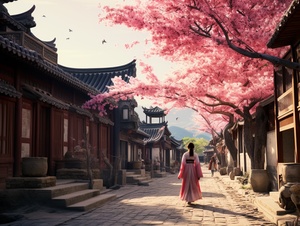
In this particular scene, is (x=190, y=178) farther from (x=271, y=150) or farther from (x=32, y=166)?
(x=271, y=150)

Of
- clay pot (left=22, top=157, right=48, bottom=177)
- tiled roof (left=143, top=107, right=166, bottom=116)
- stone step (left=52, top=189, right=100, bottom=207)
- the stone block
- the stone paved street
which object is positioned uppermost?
tiled roof (left=143, top=107, right=166, bottom=116)

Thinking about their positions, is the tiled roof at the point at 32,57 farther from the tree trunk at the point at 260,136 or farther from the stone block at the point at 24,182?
the tree trunk at the point at 260,136

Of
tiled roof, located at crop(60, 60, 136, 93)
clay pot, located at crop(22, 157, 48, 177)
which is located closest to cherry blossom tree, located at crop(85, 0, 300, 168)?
clay pot, located at crop(22, 157, 48, 177)

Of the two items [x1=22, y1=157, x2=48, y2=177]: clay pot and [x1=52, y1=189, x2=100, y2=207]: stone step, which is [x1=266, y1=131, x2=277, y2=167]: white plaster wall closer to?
[x1=52, y1=189, x2=100, y2=207]: stone step

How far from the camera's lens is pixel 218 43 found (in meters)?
Answer: 9.91

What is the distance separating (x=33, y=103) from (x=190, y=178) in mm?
6022

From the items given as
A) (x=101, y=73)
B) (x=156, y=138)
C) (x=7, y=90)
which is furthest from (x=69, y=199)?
(x=156, y=138)

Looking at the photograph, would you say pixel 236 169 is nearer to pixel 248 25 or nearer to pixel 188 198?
pixel 188 198

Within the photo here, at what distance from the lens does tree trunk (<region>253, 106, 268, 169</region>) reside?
647 inches

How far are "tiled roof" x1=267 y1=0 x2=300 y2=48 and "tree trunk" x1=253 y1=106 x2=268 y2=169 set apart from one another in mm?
6107

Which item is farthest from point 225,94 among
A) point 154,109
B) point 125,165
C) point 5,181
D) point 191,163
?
point 154,109

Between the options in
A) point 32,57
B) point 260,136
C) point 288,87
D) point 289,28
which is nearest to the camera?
point 289,28

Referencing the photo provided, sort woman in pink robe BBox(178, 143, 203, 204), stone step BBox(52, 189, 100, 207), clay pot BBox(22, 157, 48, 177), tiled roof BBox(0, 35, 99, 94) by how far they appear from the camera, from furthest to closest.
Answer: woman in pink robe BBox(178, 143, 203, 204), clay pot BBox(22, 157, 48, 177), stone step BBox(52, 189, 100, 207), tiled roof BBox(0, 35, 99, 94)

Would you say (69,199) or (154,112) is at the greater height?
(154,112)
